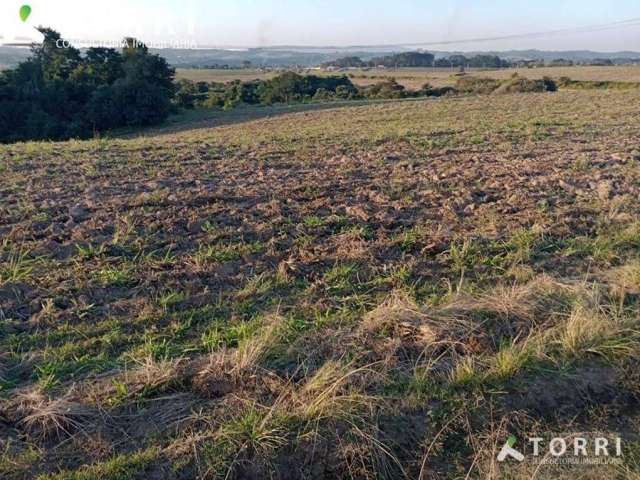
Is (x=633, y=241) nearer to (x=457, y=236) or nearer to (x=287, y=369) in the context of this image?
(x=457, y=236)

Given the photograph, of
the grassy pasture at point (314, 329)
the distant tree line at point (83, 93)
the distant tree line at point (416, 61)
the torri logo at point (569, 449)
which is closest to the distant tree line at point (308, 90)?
the distant tree line at point (83, 93)

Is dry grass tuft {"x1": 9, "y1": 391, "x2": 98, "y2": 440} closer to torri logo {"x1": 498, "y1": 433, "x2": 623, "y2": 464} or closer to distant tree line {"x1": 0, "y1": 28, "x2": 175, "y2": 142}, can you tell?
torri logo {"x1": 498, "y1": 433, "x2": 623, "y2": 464}

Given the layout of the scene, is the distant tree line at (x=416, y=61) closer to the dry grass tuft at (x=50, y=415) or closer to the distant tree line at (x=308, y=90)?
the distant tree line at (x=308, y=90)

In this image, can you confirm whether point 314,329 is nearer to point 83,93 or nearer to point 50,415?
point 50,415

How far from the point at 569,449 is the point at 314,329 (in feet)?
5.77

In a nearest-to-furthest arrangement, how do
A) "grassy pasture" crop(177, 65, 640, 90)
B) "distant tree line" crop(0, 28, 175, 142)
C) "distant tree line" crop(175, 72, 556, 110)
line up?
"distant tree line" crop(0, 28, 175, 142)
"distant tree line" crop(175, 72, 556, 110)
"grassy pasture" crop(177, 65, 640, 90)

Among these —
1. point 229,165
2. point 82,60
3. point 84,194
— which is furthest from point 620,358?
point 82,60

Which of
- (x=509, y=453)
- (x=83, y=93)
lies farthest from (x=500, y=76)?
(x=509, y=453)

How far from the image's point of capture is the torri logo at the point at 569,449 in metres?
3.00

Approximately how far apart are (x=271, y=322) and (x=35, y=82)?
1461 inches

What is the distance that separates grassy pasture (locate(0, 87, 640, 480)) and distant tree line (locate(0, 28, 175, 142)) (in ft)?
93.0

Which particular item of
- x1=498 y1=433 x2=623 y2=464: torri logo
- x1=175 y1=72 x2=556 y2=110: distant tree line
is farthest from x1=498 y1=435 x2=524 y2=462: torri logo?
x1=175 y1=72 x2=556 y2=110: distant tree line

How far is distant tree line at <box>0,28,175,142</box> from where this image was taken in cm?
3322

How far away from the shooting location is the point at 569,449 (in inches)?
121
